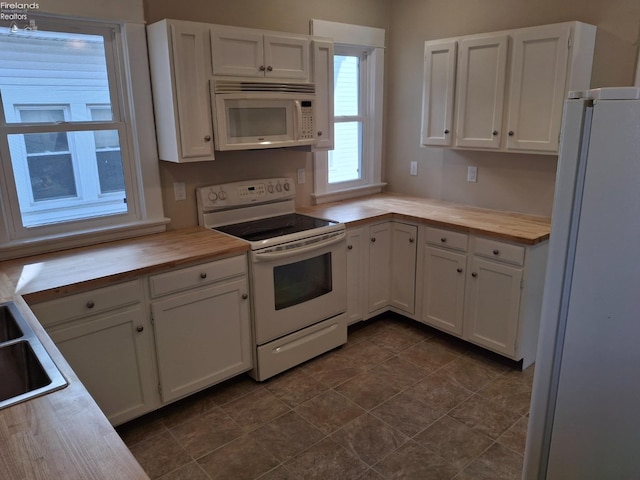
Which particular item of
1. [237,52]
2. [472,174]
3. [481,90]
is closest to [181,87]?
[237,52]

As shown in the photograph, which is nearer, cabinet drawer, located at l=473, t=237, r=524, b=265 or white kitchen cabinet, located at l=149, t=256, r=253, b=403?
white kitchen cabinet, located at l=149, t=256, r=253, b=403

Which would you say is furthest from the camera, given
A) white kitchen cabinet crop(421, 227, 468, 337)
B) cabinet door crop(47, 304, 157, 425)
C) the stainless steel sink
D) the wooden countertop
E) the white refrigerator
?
white kitchen cabinet crop(421, 227, 468, 337)

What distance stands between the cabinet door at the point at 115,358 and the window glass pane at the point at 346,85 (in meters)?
2.32

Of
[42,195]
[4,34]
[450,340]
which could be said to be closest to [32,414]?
[42,195]

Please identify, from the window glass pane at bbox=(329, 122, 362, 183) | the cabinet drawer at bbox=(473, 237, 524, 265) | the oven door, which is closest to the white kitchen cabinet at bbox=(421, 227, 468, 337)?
the cabinet drawer at bbox=(473, 237, 524, 265)

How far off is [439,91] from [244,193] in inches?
61.3

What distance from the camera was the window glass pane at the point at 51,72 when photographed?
7.64 ft

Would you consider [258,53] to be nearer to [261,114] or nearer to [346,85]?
[261,114]

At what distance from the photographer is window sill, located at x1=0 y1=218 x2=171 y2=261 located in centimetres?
241

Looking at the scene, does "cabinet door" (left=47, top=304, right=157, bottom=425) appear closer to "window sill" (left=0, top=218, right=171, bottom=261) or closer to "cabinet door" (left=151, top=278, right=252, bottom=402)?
"cabinet door" (left=151, top=278, right=252, bottom=402)

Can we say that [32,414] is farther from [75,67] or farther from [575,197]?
[75,67]

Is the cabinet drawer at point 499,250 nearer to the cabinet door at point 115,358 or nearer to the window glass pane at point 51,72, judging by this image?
the cabinet door at point 115,358

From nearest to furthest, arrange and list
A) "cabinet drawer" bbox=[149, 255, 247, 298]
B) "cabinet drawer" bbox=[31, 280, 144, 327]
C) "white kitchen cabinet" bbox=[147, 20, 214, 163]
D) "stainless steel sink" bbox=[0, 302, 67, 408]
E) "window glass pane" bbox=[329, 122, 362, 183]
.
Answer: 1. "stainless steel sink" bbox=[0, 302, 67, 408]
2. "cabinet drawer" bbox=[31, 280, 144, 327]
3. "cabinet drawer" bbox=[149, 255, 247, 298]
4. "white kitchen cabinet" bbox=[147, 20, 214, 163]
5. "window glass pane" bbox=[329, 122, 362, 183]

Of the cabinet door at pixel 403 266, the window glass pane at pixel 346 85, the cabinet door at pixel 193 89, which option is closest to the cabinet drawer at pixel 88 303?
the cabinet door at pixel 193 89
